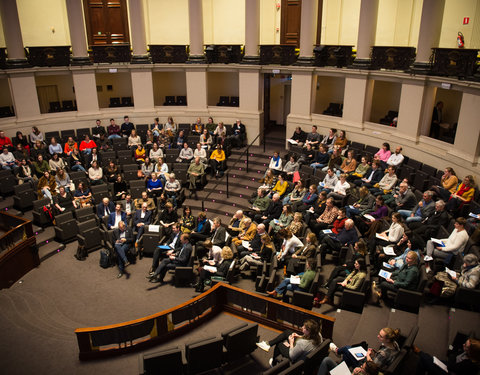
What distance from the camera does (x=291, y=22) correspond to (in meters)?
17.9

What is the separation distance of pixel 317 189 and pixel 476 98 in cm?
470

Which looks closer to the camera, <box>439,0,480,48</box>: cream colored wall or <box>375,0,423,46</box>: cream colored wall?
<box>439,0,480,48</box>: cream colored wall

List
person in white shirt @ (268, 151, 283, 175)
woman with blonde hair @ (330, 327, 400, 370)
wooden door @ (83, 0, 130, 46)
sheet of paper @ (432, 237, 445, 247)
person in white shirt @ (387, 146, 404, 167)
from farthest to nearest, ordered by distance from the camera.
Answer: wooden door @ (83, 0, 130, 46) < person in white shirt @ (268, 151, 283, 175) < person in white shirt @ (387, 146, 404, 167) < sheet of paper @ (432, 237, 445, 247) < woman with blonde hair @ (330, 327, 400, 370)

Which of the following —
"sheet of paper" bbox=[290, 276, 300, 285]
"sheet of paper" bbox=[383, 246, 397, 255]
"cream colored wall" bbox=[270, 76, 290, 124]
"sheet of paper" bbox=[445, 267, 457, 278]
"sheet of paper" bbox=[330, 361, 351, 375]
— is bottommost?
"sheet of paper" bbox=[290, 276, 300, 285]

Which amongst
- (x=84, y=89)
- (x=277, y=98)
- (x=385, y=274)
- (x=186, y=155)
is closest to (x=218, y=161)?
(x=186, y=155)

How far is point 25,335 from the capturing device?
25.6 feet

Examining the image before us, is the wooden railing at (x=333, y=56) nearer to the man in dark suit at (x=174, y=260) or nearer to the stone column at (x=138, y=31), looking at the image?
the stone column at (x=138, y=31)

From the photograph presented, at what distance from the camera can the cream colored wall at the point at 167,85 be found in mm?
20609

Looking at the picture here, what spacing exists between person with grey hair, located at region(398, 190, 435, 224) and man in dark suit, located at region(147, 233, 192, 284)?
5.18 m

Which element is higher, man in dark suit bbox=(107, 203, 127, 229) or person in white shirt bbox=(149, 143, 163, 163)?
person in white shirt bbox=(149, 143, 163, 163)

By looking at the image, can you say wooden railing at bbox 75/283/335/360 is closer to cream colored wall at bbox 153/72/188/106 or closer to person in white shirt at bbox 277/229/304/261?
person in white shirt at bbox 277/229/304/261

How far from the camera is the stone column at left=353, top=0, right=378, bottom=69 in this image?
13.9 meters

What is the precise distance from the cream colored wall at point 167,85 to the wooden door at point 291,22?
5.51 m

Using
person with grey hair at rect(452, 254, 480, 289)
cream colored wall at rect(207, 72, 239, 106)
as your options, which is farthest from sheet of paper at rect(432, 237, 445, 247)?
cream colored wall at rect(207, 72, 239, 106)
